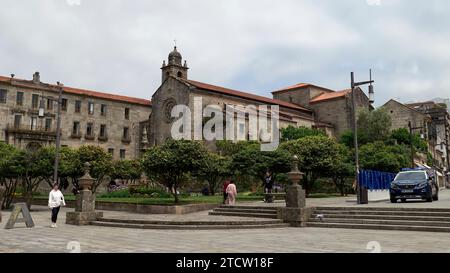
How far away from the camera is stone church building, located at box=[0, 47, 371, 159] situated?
52.2 m

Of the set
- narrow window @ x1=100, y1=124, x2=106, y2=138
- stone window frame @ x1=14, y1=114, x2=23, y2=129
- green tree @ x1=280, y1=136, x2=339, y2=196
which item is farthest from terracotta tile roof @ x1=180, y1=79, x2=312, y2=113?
green tree @ x1=280, y1=136, x2=339, y2=196

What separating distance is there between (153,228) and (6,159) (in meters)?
15.4

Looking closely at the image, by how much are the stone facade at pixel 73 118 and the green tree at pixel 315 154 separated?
31.5 metres

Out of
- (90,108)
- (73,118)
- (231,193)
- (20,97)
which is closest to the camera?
(231,193)

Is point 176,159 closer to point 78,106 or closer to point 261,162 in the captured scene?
point 261,162

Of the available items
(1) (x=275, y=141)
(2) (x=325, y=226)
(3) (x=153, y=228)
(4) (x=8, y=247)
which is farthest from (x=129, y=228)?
(1) (x=275, y=141)

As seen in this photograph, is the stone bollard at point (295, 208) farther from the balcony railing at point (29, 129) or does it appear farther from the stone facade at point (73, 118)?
the balcony railing at point (29, 129)

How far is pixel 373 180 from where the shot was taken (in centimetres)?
2294

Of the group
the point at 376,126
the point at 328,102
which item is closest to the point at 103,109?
the point at 328,102

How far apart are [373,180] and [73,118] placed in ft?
148

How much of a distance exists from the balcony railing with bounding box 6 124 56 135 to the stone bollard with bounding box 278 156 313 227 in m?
44.7

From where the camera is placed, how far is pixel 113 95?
207 feet

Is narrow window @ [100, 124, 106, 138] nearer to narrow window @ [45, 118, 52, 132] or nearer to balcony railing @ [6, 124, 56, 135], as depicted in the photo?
balcony railing @ [6, 124, 56, 135]
